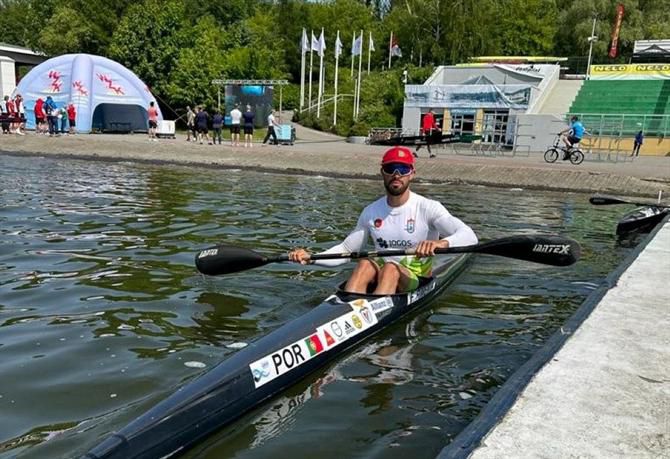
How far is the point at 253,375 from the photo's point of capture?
4.29m

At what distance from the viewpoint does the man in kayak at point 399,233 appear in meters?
5.95

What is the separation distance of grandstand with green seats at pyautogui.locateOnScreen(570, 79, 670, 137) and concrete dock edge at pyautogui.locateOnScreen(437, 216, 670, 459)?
88.2ft

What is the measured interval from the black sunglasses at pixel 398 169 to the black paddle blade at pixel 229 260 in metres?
1.59

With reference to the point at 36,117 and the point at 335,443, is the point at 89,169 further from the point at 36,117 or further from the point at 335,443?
the point at 335,443

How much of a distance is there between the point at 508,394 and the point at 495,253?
2531 mm

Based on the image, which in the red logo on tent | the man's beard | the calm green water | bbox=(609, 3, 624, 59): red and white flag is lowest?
the calm green water

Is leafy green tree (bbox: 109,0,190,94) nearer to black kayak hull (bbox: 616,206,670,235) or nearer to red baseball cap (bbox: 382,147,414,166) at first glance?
black kayak hull (bbox: 616,206,670,235)

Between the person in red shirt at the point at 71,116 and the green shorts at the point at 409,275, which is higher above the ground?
the person in red shirt at the point at 71,116

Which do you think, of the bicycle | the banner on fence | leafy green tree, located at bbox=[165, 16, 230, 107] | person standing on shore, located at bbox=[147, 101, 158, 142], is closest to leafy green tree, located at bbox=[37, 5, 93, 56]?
leafy green tree, located at bbox=[165, 16, 230, 107]

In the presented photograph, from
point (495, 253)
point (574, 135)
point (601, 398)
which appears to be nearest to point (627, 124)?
point (574, 135)

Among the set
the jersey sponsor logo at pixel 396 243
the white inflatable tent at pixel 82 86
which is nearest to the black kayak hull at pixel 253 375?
the jersey sponsor logo at pixel 396 243

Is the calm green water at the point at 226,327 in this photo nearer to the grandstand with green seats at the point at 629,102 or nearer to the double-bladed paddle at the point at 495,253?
the double-bladed paddle at the point at 495,253

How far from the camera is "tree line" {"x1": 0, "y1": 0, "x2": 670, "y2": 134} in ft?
132

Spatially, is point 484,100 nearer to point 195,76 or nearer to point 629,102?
point 629,102
